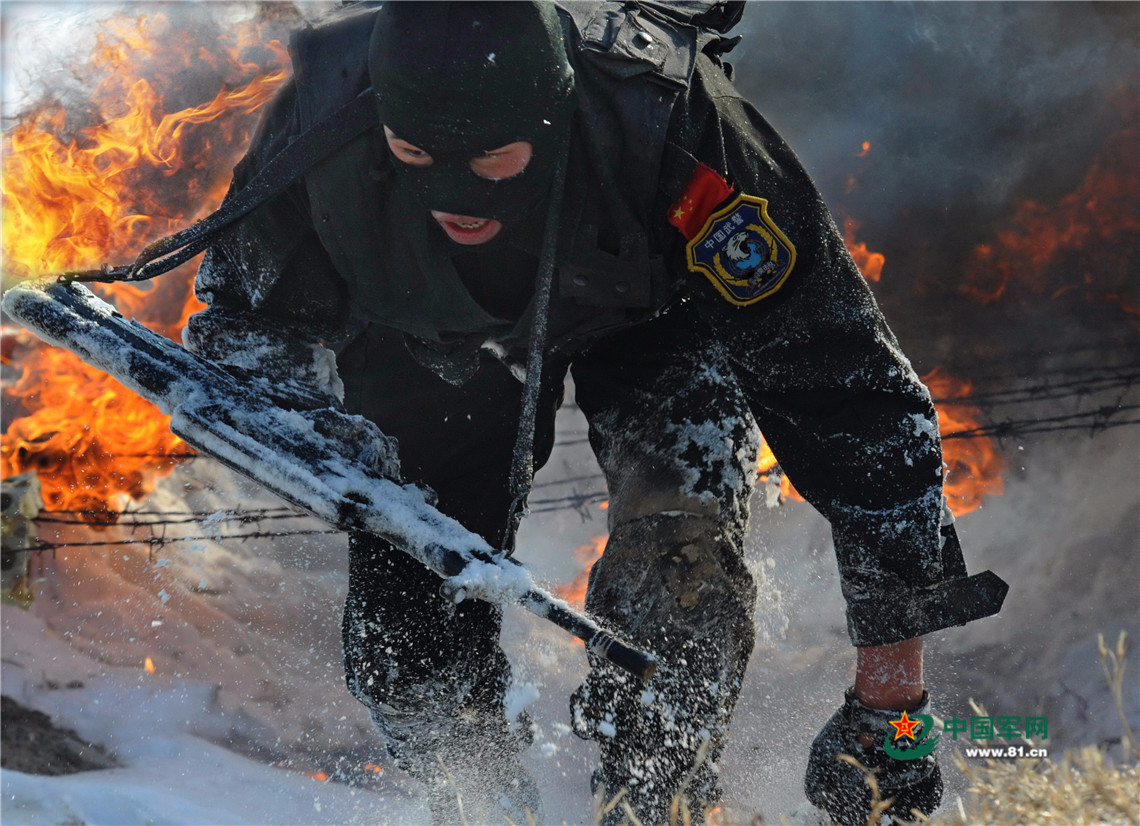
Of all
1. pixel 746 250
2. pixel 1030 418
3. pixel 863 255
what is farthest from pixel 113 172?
pixel 1030 418

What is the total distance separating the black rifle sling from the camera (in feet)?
7.82

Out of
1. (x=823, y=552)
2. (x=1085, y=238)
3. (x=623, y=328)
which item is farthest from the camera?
(x=823, y=552)

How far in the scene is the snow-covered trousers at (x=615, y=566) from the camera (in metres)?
2.51

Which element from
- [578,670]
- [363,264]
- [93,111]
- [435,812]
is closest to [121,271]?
[363,264]

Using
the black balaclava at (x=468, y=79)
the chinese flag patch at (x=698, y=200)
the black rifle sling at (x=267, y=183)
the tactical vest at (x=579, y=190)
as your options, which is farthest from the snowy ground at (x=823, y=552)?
the black balaclava at (x=468, y=79)

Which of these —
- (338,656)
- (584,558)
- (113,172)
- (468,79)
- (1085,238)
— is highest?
(468,79)

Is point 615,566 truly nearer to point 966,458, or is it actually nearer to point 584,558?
point 584,558

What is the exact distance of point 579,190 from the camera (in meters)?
2.38

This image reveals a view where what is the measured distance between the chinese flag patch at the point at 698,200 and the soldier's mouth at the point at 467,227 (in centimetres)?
49

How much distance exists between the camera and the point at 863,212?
7.46m

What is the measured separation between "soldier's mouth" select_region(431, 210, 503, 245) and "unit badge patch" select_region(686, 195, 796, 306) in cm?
58

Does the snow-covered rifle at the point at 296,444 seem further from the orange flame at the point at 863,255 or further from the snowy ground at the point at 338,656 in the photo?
the orange flame at the point at 863,255

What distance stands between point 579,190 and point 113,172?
15.4 ft

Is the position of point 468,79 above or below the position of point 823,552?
above
